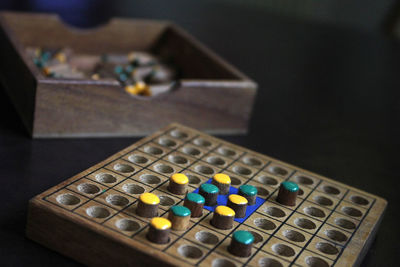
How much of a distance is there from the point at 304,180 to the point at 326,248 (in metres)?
0.21

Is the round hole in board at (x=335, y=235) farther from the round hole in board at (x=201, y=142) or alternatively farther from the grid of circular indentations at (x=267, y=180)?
the round hole in board at (x=201, y=142)

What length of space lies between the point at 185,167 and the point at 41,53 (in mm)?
700

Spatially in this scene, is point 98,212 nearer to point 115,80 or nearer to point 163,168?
point 163,168

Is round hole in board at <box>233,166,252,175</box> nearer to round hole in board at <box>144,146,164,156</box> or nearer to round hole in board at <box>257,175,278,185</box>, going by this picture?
round hole in board at <box>257,175,278,185</box>

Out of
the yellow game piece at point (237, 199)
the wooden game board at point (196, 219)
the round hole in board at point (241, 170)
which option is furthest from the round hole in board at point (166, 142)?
the yellow game piece at point (237, 199)

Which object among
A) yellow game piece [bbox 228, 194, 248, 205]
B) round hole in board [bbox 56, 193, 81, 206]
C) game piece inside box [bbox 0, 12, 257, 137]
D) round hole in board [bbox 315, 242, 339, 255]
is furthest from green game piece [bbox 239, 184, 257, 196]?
game piece inside box [bbox 0, 12, 257, 137]

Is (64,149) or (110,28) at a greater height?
(110,28)

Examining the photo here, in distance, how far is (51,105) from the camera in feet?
3.78

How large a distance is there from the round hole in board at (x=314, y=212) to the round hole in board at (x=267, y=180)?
0.09 metres

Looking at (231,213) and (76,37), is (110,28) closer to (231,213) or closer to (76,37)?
(76,37)

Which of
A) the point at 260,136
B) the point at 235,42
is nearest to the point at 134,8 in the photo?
the point at 235,42

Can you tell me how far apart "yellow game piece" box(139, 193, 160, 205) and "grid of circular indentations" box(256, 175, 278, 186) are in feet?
0.78

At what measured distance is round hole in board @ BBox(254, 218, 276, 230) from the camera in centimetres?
88

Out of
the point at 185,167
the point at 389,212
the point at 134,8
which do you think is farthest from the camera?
the point at 134,8
